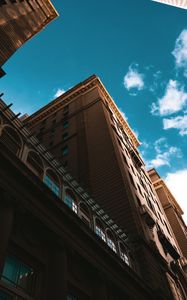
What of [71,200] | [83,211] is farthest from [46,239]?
[83,211]

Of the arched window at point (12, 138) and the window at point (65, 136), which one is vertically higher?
the window at point (65, 136)

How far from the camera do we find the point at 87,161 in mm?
38281

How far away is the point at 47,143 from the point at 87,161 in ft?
53.5

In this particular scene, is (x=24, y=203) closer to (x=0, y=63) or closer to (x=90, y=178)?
(x=0, y=63)

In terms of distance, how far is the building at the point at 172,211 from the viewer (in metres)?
55.7

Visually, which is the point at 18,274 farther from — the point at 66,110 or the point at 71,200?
the point at 66,110

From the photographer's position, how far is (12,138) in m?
17.6

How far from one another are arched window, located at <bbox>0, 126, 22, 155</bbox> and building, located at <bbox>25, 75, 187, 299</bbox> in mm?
1575

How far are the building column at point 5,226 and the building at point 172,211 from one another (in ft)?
142

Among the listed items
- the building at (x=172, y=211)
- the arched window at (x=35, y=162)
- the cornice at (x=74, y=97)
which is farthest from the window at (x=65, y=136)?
the arched window at (x=35, y=162)

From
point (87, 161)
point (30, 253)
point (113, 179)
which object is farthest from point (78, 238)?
point (87, 161)

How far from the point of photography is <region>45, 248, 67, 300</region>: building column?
12.0m

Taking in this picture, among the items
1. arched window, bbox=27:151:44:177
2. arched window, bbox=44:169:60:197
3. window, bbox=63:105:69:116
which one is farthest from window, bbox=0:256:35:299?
window, bbox=63:105:69:116

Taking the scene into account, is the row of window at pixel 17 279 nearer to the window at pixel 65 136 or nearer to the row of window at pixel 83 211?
the row of window at pixel 83 211
